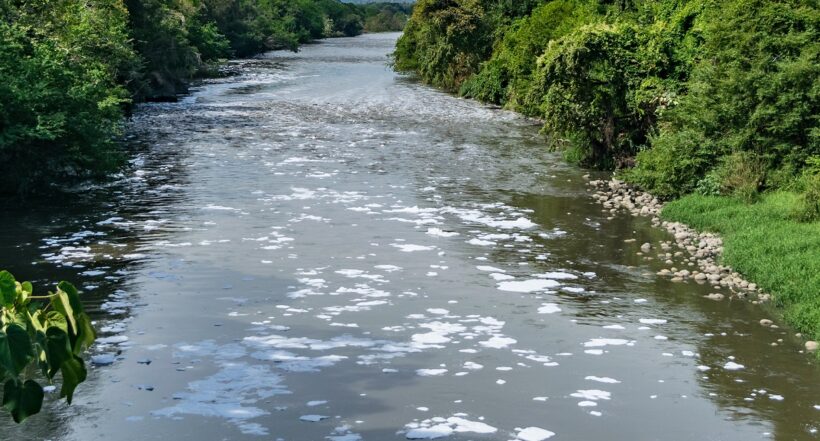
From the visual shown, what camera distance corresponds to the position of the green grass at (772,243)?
51.4ft

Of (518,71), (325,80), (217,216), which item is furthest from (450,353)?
(325,80)

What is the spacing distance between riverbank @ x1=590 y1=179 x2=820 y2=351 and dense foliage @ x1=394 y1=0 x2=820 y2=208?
767 millimetres

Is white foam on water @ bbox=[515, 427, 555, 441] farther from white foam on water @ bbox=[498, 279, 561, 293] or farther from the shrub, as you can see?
the shrub

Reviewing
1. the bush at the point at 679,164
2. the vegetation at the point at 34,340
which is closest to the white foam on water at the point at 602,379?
the vegetation at the point at 34,340

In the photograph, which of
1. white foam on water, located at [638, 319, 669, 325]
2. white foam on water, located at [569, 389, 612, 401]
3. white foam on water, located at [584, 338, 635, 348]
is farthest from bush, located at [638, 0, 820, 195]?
white foam on water, located at [569, 389, 612, 401]

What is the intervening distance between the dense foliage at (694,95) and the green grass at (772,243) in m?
0.66

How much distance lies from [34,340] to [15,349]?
15cm

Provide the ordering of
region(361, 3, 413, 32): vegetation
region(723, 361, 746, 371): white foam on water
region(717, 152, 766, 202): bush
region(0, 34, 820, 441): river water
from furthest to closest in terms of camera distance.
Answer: region(361, 3, 413, 32): vegetation → region(717, 152, 766, 202): bush → region(723, 361, 746, 371): white foam on water → region(0, 34, 820, 441): river water

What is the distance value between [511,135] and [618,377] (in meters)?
24.8

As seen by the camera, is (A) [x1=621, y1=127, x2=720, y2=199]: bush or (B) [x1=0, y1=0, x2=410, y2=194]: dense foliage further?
(A) [x1=621, y1=127, x2=720, y2=199]: bush

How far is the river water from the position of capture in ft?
38.7

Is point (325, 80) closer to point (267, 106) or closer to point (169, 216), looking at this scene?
point (267, 106)

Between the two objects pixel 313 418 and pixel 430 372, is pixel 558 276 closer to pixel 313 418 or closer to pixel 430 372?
pixel 430 372

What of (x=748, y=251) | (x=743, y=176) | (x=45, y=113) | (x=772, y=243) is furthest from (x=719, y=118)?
(x=45, y=113)
